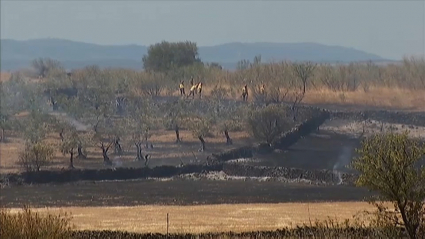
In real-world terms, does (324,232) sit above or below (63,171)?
above

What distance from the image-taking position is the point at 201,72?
11700 cm

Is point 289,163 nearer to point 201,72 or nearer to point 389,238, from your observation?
point 389,238

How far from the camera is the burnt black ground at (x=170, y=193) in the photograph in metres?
51.2

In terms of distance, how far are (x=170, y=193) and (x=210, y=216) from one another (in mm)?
11983

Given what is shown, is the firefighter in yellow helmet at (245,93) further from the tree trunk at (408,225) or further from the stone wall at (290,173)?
the tree trunk at (408,225)

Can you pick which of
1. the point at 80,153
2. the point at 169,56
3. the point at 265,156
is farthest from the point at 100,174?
the point at 169,56

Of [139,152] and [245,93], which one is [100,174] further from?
[245,93]

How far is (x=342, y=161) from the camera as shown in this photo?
6606cm

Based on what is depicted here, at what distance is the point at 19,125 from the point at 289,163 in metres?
30.6

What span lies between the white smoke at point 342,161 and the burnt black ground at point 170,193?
11.1 ft

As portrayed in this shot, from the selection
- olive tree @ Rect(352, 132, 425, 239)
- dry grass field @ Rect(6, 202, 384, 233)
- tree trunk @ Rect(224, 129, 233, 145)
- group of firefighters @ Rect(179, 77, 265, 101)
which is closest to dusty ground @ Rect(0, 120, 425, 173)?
tree trunk @ Rect(224, 129, 233, 145)

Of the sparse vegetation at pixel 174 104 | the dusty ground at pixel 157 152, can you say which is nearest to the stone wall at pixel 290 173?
the dusty ground at pixel 157 152

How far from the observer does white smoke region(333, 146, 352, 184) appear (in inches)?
2377

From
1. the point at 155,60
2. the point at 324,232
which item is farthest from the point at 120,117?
the point at 324,232
